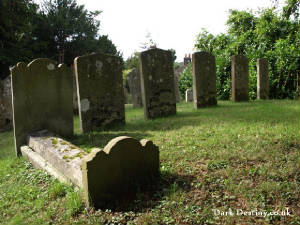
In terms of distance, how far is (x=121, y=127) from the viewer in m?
6.21

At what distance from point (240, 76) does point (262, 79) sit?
1.72 m

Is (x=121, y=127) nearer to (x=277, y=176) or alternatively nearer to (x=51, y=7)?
(x=277, y=176)

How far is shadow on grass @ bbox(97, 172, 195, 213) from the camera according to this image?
8.03 ft

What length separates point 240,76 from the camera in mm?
9867

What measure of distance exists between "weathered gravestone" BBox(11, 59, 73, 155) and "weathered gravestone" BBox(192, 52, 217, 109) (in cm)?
411

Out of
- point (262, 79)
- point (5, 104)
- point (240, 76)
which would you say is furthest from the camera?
point (262, 79)

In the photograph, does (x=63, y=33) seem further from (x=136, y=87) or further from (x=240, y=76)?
(x=240, y=76)

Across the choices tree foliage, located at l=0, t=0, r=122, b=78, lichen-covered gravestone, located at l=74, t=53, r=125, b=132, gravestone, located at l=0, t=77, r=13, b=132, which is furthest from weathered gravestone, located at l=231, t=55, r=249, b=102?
tree foliage, located at l=0, t=0, r=122, b=78

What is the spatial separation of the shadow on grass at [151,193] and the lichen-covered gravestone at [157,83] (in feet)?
13.6

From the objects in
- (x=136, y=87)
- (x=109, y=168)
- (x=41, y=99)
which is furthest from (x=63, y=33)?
(x=109, y=168)

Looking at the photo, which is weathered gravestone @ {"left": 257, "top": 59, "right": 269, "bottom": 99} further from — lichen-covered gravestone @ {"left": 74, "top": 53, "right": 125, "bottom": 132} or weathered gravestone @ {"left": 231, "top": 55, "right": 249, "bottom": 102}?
lichen-covered gravestone @ {"left": 74, "top": 53, "right": 125, "bottom": 132}

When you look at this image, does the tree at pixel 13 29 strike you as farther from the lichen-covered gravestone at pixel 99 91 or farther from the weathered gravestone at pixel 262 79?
the weathered gravestone at pixel 262 79

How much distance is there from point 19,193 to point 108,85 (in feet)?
11.7

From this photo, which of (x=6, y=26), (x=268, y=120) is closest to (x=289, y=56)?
(x=268, y=120)
